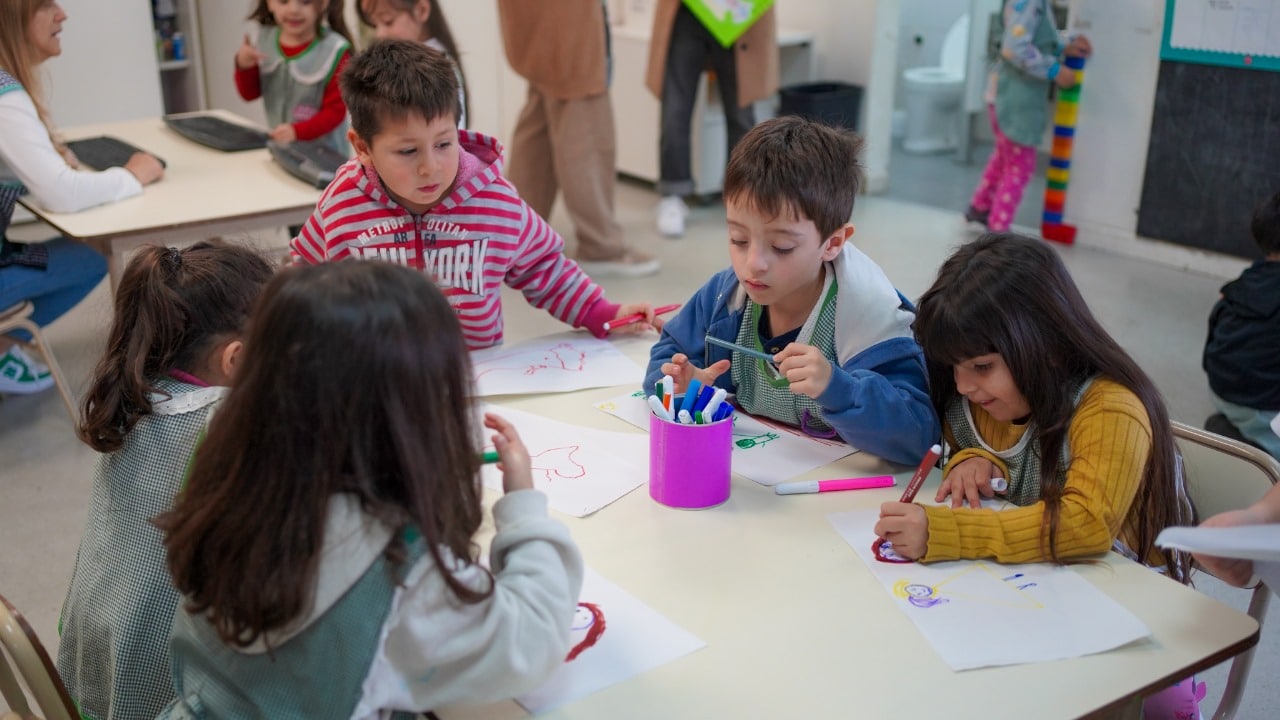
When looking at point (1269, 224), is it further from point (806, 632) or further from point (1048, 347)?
point (806, 632)

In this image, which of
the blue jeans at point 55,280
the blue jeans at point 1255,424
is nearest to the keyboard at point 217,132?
the blue jeans at point 55,280

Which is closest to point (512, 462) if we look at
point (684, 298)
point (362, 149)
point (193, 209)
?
point (362, 149)

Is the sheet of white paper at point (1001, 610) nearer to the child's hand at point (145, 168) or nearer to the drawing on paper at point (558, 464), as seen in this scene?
the drawing on paper at point (558, 464)

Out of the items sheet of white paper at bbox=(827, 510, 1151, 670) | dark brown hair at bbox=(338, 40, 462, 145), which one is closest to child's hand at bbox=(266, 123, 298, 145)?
dark brown hair at bbox=(338, 40, 462, 145)

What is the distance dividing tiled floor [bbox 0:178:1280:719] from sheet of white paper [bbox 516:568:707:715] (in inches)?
36.7

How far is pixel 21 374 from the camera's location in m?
3.27

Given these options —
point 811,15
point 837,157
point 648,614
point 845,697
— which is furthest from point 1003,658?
point 811,15

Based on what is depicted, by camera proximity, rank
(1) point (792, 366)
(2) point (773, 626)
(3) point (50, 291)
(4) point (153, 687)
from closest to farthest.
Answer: (2) point (773, 626)
(4) point (153, 687)
(1) point (792, 366)
(3) point (50, 291)

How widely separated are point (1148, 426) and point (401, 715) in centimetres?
88

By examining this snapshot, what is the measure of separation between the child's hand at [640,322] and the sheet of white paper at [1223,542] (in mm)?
1001

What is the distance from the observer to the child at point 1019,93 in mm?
4250

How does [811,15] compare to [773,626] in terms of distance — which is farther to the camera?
[811,15]

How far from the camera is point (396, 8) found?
10.6 ft

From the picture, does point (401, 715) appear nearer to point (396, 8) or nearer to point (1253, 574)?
point (1253, 574)
